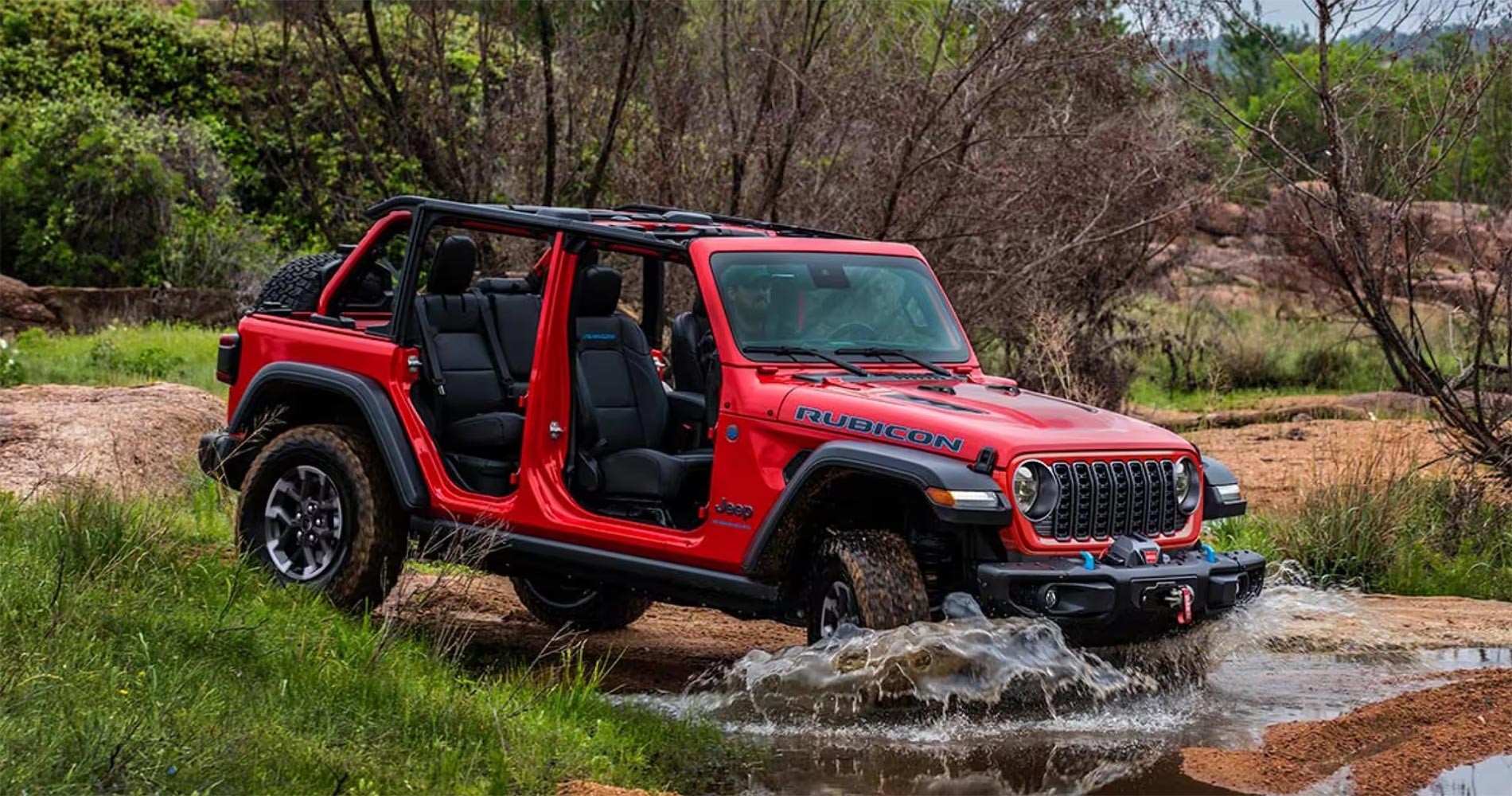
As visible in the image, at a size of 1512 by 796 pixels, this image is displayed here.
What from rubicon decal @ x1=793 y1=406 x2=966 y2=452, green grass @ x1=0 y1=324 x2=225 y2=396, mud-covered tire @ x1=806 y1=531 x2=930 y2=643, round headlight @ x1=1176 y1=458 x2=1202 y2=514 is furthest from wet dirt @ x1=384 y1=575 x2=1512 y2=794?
green grass @ x1=0 y1=324 x2=225 y2=396

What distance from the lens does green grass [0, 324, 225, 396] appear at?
14070mm

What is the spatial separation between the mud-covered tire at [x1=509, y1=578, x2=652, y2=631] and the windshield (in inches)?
72.7

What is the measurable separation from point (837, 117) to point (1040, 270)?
1.82 metres

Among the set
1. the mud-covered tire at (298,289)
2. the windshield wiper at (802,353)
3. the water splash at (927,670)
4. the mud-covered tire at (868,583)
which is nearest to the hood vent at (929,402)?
the windshield wiper at (802,353)

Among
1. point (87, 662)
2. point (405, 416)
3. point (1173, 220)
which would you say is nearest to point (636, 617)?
point (405, 416)

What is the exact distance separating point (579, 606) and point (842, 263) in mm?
2220

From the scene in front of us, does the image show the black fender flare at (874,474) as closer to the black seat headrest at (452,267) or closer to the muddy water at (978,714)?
the muddy water at (978,714)

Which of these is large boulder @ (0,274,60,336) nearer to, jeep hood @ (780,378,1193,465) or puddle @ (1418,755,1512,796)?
jeep hood @ (780,378,1193,465)

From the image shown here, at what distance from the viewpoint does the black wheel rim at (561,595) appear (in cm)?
924

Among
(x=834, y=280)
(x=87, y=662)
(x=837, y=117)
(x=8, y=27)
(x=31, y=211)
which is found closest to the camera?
(x=87, y=662)

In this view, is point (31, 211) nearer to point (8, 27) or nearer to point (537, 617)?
point (8, 27)

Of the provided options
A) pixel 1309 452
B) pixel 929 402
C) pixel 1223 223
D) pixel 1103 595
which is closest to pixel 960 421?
pixel 929 402

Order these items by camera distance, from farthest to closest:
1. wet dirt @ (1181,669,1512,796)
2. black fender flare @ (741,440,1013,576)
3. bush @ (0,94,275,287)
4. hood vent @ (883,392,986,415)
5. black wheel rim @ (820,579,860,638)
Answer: bush @ (0,94,275,287) → hood vent @ (883,392,986,415) → black wheel rim @ (820,579,860,638) → black fender flare @ (741,440,1013,576) → wet dirt @ (1181,669,1512,796)

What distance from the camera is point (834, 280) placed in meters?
8.13
